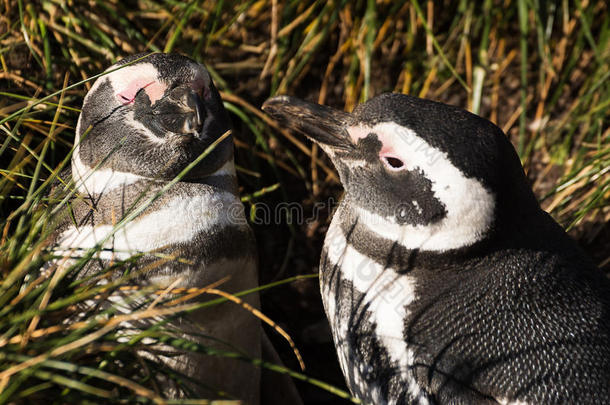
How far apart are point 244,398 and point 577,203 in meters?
1.04

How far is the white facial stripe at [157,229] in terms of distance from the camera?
125 centimetres

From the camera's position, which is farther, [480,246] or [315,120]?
[315,120]

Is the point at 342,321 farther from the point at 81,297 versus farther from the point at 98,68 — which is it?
the point at 98,68

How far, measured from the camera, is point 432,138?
45.8 inches

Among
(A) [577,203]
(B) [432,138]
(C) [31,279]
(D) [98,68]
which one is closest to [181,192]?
(C) [31,279]

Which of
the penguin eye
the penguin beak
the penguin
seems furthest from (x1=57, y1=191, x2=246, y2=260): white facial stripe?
the penguin eye

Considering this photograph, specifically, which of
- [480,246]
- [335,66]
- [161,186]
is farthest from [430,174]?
[335,66]

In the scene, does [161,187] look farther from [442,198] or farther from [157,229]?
[442,198]

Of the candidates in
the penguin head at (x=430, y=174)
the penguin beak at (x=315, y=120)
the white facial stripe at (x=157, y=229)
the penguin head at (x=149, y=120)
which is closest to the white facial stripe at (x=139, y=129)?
the penguin head at (x=149, y=120)

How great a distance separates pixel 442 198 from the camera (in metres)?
1.17

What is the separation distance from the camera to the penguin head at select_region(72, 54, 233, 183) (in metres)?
1.25

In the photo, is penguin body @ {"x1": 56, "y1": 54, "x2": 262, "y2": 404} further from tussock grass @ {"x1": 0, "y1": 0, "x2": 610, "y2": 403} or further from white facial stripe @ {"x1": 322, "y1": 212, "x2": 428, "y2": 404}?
tussock grass @ {"x1": 0, "y1": 0, "x2": 610, "y2": 403}

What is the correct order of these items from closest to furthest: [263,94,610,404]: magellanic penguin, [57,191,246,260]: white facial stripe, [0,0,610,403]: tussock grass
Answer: [263,94,610,404]: magellanic penguin < [57,191,246,260]: white facial stripe < [0,0,610,403]: tussock grass

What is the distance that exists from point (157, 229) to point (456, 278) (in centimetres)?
55
